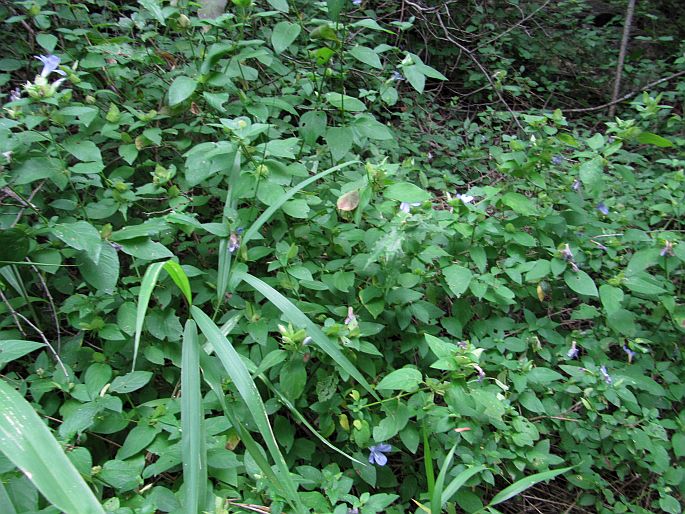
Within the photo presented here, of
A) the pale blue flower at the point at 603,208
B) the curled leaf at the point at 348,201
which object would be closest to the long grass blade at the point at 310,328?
the curled leaf at the point at 348,201

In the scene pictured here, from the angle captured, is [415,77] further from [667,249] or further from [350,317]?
[667,249]

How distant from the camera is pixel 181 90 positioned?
179cm

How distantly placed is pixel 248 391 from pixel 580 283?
4.22 ft

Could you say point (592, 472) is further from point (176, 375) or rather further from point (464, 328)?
point (176, 375)

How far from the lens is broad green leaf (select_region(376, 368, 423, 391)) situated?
1409 millimetres

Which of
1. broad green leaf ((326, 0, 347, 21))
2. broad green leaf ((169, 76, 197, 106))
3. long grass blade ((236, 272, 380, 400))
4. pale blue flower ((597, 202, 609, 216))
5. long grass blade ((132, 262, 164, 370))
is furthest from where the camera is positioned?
pale blue flower ((597, 202, 609, 216))

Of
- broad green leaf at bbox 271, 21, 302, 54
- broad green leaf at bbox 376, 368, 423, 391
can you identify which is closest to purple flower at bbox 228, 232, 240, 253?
broad green leaf at bbox 376, 368, 423, 391

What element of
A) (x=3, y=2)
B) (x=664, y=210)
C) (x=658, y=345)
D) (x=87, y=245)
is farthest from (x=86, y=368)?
(x=664, y=210)

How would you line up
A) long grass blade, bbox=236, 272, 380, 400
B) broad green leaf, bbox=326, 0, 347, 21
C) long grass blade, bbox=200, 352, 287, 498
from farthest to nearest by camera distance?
broad green leaf, bbox=326, 0, 347, 21 < long grass blade, bbox=236, 272, 380, 400 < long grass blade, bbox=200, 352, 287, 498

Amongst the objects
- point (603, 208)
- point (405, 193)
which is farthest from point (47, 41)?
point (603, 208)

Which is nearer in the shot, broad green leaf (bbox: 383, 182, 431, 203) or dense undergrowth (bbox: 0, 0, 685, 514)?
dense undergrowth (bbox: 0, 0, 685, 514)

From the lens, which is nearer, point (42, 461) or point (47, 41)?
point (42, 461)

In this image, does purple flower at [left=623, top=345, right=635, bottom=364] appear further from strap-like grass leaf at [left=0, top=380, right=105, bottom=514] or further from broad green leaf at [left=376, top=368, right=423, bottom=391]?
strap-like grass leaf at [left=0, top=380, right=105, bottom=514]

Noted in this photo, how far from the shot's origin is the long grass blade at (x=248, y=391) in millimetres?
1106
